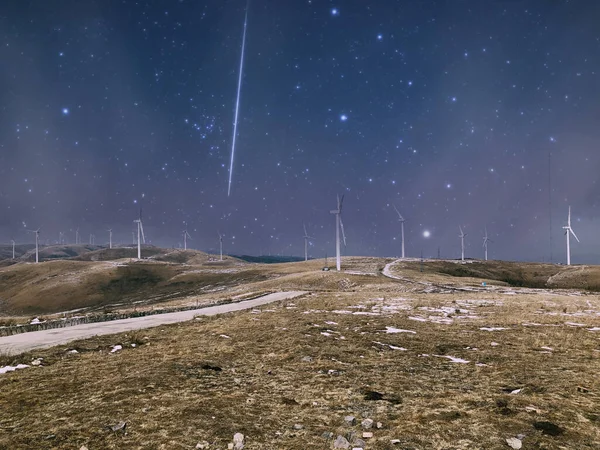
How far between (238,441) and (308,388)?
3.25 m

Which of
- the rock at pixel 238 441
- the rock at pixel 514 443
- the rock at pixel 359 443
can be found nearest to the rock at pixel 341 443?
the rock at pixel 359 443

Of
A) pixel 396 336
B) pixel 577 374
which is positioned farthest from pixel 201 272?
pixel 577 374

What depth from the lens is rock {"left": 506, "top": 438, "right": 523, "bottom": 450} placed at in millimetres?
5980

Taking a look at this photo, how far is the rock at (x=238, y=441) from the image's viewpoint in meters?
5.88

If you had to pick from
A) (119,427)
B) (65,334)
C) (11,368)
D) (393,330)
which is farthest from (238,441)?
(65,334)

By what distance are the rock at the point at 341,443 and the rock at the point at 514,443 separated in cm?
272

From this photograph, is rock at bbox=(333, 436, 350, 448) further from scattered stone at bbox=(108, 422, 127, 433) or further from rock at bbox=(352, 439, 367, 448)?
scattered stone at bbox=(108, 422, 127, 433)

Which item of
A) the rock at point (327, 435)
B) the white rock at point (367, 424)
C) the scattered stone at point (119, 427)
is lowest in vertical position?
the white rock at point (367, 424)

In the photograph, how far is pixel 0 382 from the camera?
9.11 m

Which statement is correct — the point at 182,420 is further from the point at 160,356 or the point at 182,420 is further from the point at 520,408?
the point at 520,408

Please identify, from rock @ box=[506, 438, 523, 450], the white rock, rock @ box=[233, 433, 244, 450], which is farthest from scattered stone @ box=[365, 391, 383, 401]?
rock @ box=[233, 433, 244, 450]

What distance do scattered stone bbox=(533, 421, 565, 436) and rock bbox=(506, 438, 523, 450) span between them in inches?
33.3

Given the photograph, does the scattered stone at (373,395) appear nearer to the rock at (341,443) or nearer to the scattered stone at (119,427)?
the rock at (341,443)

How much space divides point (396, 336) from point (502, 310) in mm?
14085
